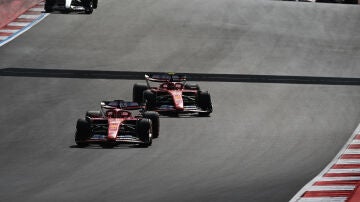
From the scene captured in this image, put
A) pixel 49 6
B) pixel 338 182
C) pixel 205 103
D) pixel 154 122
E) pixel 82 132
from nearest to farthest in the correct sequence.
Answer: pixel 338 182, pixel 82 132, pixel 154 122, pixel 205 103, pixel 49 6

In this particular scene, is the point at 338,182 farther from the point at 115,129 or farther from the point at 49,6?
the point at 49,6

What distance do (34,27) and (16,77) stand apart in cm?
876

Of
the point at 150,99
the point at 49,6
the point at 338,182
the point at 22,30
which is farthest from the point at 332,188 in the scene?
the point at 22,30

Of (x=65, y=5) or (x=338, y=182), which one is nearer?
(x=338, y=182)

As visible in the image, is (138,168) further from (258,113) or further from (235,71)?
(235,71)

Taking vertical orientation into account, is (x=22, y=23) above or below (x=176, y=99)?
above

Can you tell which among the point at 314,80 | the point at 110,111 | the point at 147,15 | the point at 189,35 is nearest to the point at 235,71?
the point at 314,80

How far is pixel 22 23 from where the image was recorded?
142ft

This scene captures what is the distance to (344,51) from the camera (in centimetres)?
4175

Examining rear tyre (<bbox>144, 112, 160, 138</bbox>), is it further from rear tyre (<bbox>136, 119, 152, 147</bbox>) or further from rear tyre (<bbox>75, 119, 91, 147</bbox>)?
rear tyre (<bbox>75, 119, 91, 147</bbox>)

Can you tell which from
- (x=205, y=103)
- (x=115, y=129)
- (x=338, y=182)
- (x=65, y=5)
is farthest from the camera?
(x=65, y=5)

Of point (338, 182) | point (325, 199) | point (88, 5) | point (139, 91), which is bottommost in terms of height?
point (325, 199)

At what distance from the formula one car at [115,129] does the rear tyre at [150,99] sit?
323 cm

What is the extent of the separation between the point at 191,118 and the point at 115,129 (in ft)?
15.9
